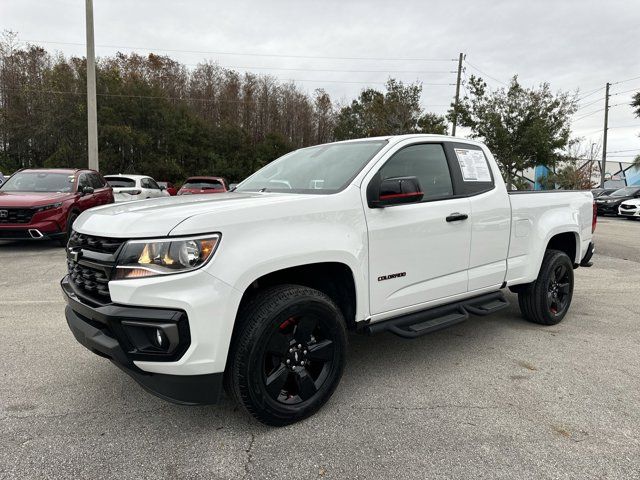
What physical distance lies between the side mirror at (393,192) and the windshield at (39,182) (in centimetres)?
839

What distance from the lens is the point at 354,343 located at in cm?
411

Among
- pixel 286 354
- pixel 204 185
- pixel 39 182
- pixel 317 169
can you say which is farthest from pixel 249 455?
pixel 204 185

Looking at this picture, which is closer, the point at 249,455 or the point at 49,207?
the point at 249,455

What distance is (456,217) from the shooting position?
346 centimetres

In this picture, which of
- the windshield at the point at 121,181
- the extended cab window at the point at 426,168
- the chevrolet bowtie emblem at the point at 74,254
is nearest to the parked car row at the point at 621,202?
the windshield at the point at 121,181

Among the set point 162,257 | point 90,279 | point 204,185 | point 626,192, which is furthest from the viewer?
point 626,192

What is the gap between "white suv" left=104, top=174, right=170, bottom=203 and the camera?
44.2ft

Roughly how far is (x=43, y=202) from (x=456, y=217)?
792 cm

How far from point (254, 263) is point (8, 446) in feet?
5.54

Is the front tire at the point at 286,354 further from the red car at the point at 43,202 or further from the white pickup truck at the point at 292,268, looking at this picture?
the red car at the point at 43,202

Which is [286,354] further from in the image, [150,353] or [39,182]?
[39,182]

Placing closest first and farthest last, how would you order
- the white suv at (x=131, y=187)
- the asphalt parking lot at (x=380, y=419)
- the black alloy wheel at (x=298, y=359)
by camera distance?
the asphalt parking lot at (x=380, y=419), the black alloy wheel at (x=298, y=359), the white suv at (x=131, y=187)

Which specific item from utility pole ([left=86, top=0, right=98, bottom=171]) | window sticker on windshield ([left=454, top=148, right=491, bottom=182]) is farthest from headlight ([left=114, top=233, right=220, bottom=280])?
utility pole ([left=86, top=0, right=98, bottom=171])

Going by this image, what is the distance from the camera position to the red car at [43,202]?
816 centimetres
